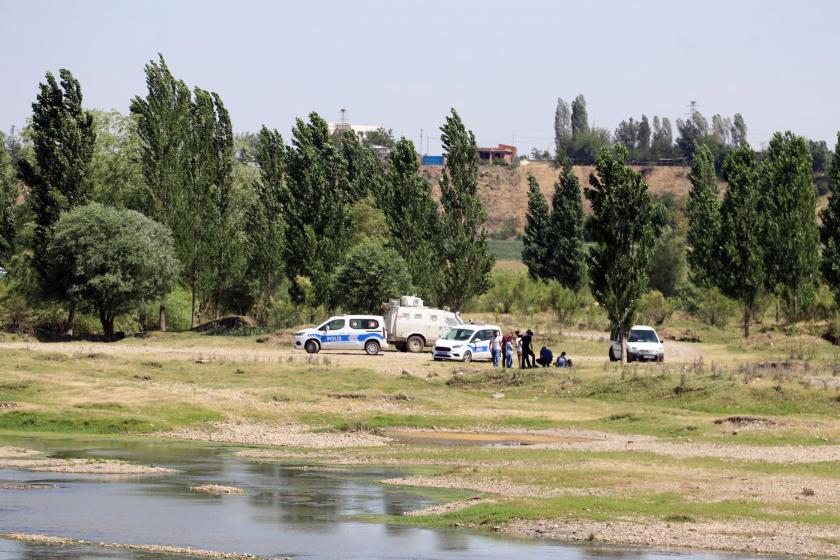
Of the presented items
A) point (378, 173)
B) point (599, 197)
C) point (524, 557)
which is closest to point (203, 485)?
point (524, 557)

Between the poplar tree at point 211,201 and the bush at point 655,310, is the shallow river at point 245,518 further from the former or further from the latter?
the bush at point 655,310

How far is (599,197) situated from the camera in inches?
2217

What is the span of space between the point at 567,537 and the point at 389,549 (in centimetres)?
327

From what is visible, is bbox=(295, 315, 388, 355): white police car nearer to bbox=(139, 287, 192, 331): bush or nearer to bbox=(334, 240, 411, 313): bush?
bbox=(334, 240, 411, 313): bush

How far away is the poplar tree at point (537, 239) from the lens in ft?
356

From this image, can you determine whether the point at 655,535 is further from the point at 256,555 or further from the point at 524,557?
the point at 256,555

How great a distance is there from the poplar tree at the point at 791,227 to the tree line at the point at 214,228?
Answer: 18.0 m

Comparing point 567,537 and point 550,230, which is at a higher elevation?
point 550,230

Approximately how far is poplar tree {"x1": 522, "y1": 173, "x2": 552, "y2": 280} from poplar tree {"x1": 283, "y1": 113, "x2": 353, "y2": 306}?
111 ft

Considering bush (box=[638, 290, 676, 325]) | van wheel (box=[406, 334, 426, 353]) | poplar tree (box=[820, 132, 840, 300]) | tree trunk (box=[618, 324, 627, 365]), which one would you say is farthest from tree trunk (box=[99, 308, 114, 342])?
poplar tree (box=[820, 132, 840, 300])

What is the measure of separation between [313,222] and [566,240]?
3581cm

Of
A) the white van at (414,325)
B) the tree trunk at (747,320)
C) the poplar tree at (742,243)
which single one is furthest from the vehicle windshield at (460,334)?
the poplar tree at (742,243)

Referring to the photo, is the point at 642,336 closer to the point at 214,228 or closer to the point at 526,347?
the point at 526,347

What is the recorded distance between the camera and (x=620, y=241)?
55250 millimetres
